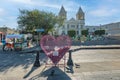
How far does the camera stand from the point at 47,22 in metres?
45.3

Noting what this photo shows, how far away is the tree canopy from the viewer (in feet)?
147

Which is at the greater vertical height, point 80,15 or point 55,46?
point 80,15

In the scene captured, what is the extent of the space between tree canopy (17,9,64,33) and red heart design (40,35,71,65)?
103 ft

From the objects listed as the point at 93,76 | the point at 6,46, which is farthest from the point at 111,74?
the point at 6,46

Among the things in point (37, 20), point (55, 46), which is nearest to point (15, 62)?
point (55, 46)

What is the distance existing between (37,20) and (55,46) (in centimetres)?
3279

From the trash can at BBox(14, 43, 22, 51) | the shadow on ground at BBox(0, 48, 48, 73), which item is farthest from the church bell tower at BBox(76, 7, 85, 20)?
the shadow on ground at BBox(0, 48, 48, 73)

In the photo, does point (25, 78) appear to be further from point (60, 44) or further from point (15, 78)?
point (60, 44)

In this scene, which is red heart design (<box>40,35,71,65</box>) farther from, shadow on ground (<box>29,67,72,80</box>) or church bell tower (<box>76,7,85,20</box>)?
church bell tower (<box>76,7,85,20</box>)

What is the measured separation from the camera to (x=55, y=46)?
1302 cm

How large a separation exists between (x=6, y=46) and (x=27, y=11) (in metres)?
22.1

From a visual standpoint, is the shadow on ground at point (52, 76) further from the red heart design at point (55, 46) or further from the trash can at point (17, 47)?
the trash can at point (17, 47)

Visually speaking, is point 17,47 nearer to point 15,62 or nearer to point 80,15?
point 15,62

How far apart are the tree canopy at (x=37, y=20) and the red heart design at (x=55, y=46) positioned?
31.5m
